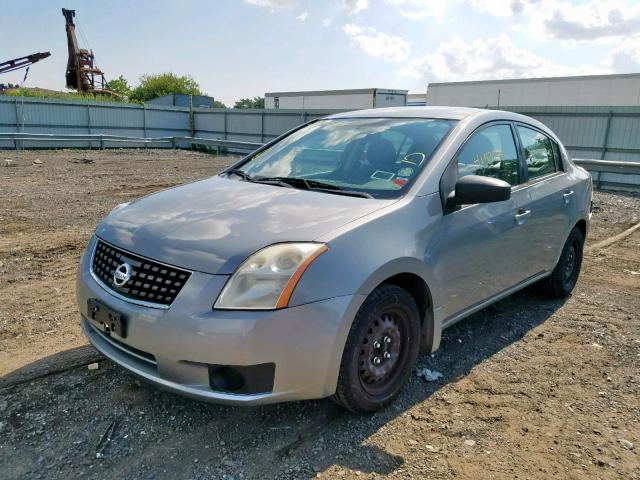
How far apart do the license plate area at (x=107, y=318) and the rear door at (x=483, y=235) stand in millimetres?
1760

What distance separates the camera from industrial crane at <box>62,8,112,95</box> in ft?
130

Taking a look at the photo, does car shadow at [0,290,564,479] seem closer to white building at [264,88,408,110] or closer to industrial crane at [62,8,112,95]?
white building at [264,88,408,110]

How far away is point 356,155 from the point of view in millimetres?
3521

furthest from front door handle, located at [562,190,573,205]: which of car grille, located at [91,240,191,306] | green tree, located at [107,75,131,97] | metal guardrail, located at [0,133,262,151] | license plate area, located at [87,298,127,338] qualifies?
green tree, located at [107,75,131,97]

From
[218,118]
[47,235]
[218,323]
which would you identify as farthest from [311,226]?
[218,118]

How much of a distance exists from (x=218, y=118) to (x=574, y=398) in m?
25.8

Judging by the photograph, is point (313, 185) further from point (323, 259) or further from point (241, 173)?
point (323, 259)

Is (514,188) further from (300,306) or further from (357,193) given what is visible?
(300,306)

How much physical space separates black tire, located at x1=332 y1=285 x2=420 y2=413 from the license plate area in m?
1.11

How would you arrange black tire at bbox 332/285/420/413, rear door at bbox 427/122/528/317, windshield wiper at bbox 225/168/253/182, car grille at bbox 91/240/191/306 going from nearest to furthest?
car grille at bbox 91/240/191/306 < black tire at bbox 332/285/420/413 < rear door at bbox 427/122/528/317 < windshield wiper at bbox 225/168/253/182

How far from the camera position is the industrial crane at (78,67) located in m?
39.5

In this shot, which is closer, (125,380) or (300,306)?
(300,306)

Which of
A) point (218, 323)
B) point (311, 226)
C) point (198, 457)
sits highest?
point (311, 226)

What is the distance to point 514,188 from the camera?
149 inches
